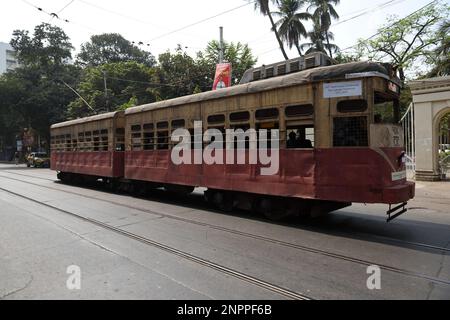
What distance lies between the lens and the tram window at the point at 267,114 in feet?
25.1

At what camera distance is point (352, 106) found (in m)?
6.62

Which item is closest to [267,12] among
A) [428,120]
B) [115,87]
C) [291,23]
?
[291,23]

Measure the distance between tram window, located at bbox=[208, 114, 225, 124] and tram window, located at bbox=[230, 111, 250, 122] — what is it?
317mm

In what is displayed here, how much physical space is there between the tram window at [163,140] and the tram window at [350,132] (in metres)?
5.49

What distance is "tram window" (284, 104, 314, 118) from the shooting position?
7.08 m

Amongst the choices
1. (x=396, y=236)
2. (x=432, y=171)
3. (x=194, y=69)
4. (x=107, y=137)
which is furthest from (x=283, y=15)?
(x=396, y=236)

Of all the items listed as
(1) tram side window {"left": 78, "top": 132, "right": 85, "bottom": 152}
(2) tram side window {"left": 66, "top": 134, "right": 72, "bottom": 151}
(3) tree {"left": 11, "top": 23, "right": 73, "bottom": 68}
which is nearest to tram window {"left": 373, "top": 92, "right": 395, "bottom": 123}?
(1) tram side window {"left": 78, "top": 132, "right": 85, "bottom": 152}

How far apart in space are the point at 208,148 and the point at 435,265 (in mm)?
5694

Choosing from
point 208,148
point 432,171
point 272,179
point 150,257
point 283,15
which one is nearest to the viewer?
point 150,257

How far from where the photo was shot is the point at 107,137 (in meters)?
14.1

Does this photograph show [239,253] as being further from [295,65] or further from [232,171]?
[295,65]

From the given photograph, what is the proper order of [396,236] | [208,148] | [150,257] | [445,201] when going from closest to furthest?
[150,257]
[396,236]
[208,148]
[445,201]

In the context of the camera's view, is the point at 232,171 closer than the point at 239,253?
No

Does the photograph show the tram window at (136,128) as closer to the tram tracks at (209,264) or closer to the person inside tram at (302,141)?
the tram tracks at (209,264)
